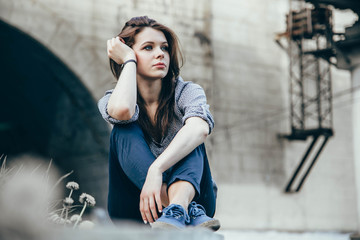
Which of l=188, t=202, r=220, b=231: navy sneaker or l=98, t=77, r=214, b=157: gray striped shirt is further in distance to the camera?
l=98, t=77, r=214, b=157: gray striped shirt

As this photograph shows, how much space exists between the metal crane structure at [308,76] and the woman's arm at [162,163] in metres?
5.88

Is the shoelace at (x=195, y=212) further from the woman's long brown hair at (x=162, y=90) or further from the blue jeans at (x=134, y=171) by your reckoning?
the woman's long brown hair at (x=162, y=90)

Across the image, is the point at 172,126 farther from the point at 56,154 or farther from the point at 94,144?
the point at 56,154

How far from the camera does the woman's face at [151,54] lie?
1778 mm

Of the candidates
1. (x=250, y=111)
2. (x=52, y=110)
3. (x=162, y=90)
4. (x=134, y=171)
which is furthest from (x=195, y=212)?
(x=250, y=111)

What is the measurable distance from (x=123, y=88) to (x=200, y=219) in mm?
507

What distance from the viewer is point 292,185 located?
8.05m

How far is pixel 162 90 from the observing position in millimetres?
1856

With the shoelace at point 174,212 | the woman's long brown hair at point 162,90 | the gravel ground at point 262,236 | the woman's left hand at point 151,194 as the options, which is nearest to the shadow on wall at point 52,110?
the gravel ground at point 262,236

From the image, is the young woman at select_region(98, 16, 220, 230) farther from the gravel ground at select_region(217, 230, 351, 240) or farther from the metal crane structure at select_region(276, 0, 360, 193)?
the metal crane structure at select_region(276, 0, 360, 193)

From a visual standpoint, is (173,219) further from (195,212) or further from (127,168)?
(127,168)

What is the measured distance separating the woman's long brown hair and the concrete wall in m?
3.84

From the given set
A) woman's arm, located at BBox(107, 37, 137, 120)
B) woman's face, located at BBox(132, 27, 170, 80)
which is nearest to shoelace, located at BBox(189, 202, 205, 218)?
woman's arm, located at BBox(107, 37, 137, 120)

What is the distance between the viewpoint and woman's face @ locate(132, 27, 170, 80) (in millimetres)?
1778
